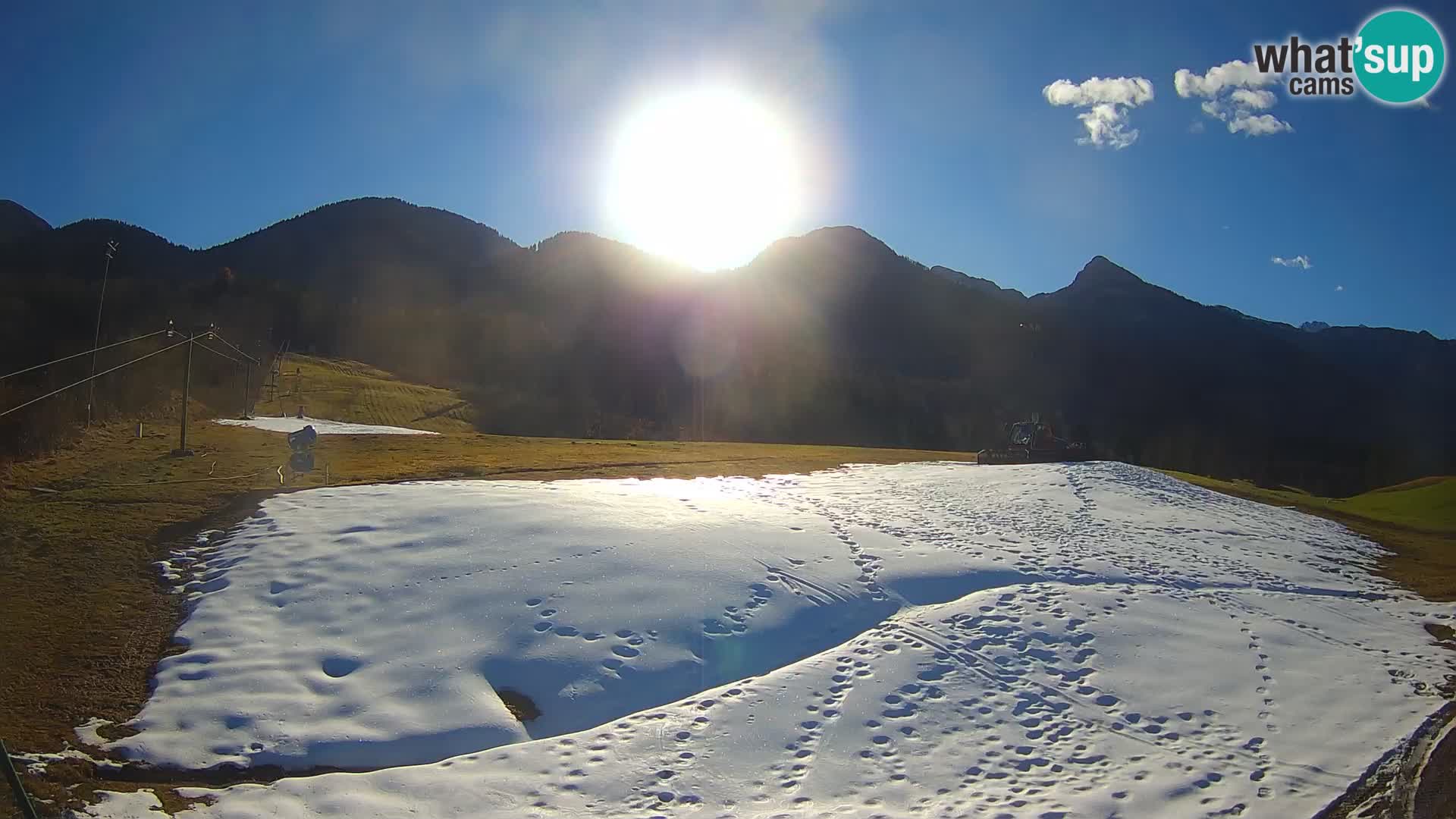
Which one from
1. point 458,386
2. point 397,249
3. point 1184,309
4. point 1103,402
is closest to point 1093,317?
point 1184,309

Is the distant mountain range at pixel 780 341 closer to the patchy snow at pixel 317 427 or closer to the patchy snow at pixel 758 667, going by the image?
the patchy snow at pixel 317 427

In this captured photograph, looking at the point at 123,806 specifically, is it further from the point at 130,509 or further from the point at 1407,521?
the point at 1407,521

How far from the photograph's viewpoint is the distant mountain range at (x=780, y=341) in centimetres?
8006

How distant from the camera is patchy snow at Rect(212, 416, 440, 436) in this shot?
29781 millimetres

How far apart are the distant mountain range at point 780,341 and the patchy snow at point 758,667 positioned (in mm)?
22290

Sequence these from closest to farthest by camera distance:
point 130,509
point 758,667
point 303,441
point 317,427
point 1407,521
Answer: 1. point 758,667
2. point 130,509
3. point 303,441
4. point 1407,521
5. point 317,427

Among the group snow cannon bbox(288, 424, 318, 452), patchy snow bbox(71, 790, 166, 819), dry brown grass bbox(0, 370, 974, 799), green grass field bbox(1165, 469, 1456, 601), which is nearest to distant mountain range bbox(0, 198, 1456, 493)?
green grass field bbox(1165, 469, 1456, 601)

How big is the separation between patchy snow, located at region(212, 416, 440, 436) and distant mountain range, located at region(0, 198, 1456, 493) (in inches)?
745

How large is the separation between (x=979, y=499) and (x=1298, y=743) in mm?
10635

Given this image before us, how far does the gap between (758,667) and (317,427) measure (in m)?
28.1

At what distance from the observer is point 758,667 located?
30.1ft

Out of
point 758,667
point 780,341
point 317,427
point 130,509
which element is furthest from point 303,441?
point 780,341

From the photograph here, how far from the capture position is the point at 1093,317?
142 m

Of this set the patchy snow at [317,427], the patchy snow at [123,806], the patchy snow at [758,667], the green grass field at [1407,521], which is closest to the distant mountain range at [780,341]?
the green grass field at [1407,521]
